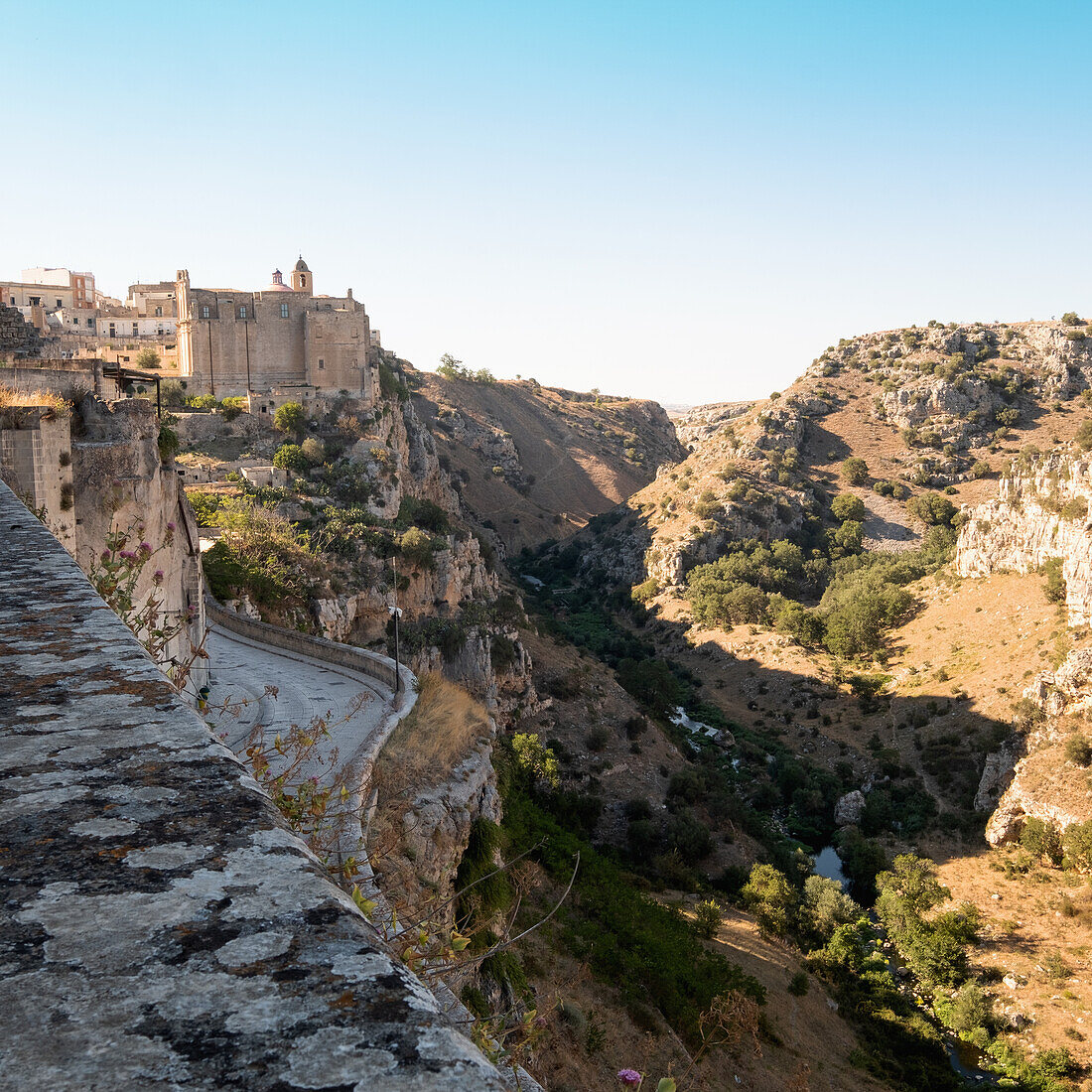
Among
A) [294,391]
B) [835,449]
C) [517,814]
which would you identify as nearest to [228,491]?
[294,391]

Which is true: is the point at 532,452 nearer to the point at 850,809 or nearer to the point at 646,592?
the point at 646,592

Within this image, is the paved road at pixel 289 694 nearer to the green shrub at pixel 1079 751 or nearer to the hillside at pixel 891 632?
the hillside at pixel 891 632

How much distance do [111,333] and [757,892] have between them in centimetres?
5712

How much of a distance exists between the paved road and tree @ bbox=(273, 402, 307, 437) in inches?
1027

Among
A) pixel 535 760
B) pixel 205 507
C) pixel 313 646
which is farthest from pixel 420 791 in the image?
pixel 205 507

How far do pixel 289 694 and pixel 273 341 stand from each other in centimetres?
3797

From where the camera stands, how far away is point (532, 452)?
312 feet

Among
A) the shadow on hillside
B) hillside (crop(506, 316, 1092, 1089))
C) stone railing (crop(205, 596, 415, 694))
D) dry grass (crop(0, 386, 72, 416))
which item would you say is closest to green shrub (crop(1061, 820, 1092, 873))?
hillside (crop(506, 316, 1092, 1089))

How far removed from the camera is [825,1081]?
1856 cm

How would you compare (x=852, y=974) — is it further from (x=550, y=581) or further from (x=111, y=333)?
(x=111, y=333)

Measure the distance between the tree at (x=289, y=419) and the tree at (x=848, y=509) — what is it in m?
42.1

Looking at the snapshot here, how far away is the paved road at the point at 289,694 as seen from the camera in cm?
1174

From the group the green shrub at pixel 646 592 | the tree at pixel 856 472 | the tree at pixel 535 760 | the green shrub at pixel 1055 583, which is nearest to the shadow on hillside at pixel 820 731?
the green shrub at pixel 646 592

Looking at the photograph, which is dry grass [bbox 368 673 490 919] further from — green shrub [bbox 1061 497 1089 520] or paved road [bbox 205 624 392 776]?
green shrub [bbox 1061 497 1089 520]
